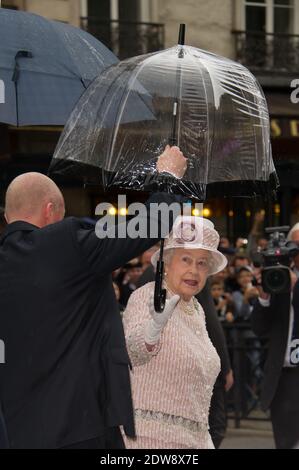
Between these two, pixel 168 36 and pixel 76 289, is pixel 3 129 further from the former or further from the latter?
pixel 168 36

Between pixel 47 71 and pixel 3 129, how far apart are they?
2.63 ft

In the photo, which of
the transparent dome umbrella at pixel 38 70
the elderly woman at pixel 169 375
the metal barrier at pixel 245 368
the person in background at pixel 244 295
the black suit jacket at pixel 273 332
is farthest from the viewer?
the person in background at pixel 244 295

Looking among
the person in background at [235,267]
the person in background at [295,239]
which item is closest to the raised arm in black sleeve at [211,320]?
the person in background at [295,239]

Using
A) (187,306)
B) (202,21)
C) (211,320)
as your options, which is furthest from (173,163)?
(202,21)

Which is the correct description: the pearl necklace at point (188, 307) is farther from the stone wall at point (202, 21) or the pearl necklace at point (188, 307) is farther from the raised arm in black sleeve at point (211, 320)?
the stone wall at point (202, 21)

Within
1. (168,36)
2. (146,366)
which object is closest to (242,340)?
(146,366)

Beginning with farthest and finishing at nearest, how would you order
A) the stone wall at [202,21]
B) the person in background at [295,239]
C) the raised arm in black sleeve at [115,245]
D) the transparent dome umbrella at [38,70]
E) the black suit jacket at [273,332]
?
the stone wall at [202,21]
the person in background at [295,239]
the black suit jacket at [273,332]
the transparent dome umbrella at [38,70]
the raised arm in black sleeve at [115,245]

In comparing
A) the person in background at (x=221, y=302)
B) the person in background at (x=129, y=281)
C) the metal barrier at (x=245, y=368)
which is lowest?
the metal barrier at (x=245, y=368)

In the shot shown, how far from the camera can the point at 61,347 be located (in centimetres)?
431

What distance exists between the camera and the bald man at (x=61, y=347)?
14.1ft

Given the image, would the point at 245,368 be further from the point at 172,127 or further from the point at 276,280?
the point at 172,127

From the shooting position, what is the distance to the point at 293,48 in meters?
21.9

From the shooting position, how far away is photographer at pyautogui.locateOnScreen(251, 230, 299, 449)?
25.2ft

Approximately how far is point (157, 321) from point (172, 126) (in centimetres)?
84
